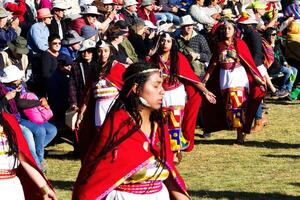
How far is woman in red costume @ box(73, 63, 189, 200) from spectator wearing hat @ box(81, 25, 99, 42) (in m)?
6.41

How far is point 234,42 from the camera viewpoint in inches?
524

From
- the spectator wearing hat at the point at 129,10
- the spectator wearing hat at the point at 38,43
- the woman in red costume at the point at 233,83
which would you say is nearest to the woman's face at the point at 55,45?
the spectator wearing hat at the point at 38,43

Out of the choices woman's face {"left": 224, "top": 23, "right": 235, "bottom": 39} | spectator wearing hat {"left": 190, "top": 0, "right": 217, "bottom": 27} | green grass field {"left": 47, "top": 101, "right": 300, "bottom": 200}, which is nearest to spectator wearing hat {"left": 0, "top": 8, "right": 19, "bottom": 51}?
green grass field {"left": 47, "top": 101, "right": 300, "bottom": 200}

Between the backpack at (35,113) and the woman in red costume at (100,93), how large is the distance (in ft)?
3.45

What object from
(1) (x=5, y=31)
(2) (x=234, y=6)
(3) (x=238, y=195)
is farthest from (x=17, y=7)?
(2) (x=234, y=6)

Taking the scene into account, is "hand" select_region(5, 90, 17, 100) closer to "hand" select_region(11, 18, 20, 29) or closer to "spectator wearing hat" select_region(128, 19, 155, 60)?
"hand" select_region(11, 18, 20, 29)

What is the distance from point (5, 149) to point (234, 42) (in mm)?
6974

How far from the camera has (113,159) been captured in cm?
655

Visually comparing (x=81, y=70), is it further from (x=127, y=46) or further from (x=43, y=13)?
(x=43, y=13)

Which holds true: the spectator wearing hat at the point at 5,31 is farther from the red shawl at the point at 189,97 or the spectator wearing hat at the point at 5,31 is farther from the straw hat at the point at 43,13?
the red shawl at the point at 189,97

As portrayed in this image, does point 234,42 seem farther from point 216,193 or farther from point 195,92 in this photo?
point 216,193

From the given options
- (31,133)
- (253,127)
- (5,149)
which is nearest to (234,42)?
(253,127)

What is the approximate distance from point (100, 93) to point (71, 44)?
9.64 feet

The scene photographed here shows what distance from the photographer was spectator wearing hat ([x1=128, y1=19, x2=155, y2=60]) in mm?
14523
